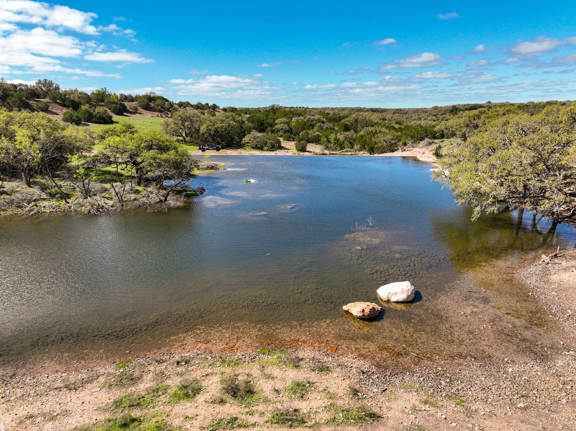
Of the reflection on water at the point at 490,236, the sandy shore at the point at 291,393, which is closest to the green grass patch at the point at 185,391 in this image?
the sandy shore at the point at 291,393

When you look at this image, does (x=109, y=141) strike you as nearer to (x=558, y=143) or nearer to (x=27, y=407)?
(x=27, y=407)

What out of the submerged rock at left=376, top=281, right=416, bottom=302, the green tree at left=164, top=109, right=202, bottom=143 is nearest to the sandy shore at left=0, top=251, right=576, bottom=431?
the submerged rock at left=376, top=281, right=416, bottom=302

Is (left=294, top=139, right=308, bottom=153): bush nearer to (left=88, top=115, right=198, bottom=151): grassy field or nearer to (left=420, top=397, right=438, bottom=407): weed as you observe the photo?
(left=88, top=115, right=198, bottom=151): grassy field

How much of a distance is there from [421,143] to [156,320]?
136 meters

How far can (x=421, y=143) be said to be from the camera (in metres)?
140

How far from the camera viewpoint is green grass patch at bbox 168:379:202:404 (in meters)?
16.3

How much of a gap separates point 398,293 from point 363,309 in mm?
3924

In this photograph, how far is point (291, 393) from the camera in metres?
16.9

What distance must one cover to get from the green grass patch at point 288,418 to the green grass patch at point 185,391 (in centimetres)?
413

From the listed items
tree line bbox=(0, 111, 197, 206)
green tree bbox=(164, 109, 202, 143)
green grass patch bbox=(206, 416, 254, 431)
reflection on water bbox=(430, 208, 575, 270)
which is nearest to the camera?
green grass patch bbox=(206, 416, 254, 431)

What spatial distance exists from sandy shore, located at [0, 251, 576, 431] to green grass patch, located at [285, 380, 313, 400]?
5cm

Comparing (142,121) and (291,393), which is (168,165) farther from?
(142,121)

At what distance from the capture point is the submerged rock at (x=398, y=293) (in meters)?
27.0

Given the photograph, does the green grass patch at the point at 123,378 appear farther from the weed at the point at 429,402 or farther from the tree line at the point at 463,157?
the tree line at the point at 463,157
